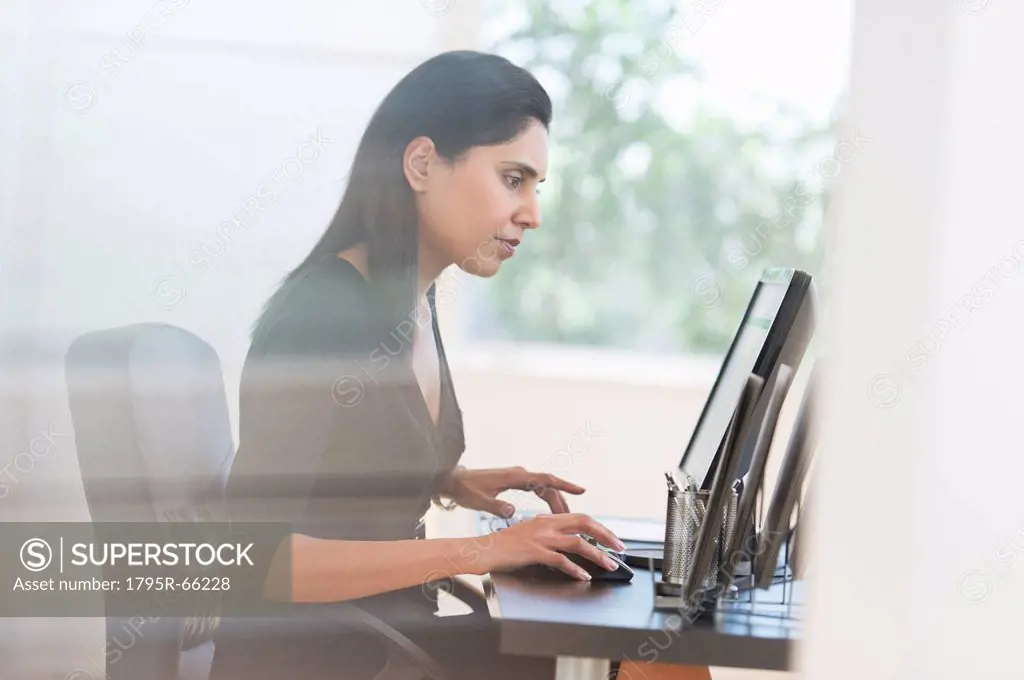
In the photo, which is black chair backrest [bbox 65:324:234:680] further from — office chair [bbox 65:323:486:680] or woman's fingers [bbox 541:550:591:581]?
woman's fingers [bbox 541:550:591:581]

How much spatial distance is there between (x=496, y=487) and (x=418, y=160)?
567 mm

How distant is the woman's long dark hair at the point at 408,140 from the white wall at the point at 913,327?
0.81m

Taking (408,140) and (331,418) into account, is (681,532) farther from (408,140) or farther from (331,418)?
(408,140)

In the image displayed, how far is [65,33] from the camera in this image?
1916 mm

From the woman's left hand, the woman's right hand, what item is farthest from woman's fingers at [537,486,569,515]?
the woman's right hand

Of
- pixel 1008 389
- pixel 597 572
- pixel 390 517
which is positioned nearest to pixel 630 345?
pixel 390 517

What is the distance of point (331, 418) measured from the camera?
1.65m

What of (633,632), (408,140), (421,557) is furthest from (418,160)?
(633,632)

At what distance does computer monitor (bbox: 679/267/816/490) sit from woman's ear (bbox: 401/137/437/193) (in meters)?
0.61

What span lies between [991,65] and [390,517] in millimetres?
1336

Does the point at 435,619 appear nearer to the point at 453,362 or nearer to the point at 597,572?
the point at 597,572

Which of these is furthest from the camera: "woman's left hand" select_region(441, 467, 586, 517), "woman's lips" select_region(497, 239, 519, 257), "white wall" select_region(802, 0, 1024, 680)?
"woman's lips" select_region(497, 239, 519, 257)

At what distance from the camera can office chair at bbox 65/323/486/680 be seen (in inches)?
55.7

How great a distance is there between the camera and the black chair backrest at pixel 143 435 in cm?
142
